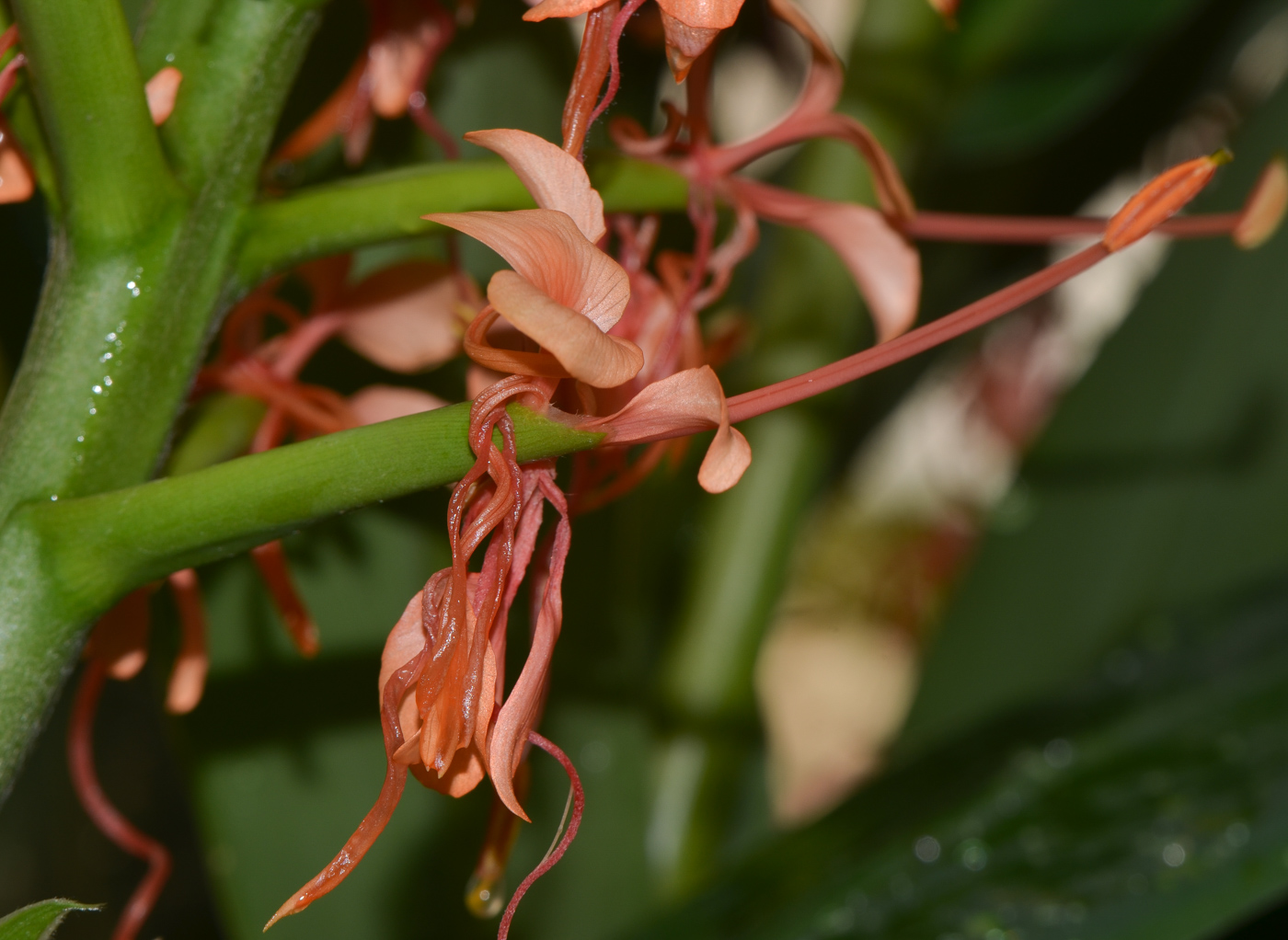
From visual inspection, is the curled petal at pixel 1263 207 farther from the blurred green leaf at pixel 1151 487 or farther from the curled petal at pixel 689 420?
the blurred green leaf at pixel 1151 487

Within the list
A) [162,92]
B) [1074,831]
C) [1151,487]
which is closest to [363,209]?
[162,92]

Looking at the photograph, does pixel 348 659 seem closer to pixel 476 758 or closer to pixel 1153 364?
pixel 476 758

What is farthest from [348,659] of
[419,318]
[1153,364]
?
[1153,364]

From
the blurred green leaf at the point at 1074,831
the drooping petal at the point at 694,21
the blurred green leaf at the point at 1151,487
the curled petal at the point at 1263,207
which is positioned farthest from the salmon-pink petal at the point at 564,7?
the blurred green leaf at the point at 1151,487

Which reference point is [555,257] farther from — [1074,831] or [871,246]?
→ [1074,831]

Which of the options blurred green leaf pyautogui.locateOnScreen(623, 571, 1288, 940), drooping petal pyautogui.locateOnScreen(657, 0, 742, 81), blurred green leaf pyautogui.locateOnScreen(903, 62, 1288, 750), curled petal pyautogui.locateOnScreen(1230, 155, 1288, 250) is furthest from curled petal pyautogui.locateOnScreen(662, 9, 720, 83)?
blurred green leaf pyautogui.locateOnScreen(903, 62, 1288, 750)
